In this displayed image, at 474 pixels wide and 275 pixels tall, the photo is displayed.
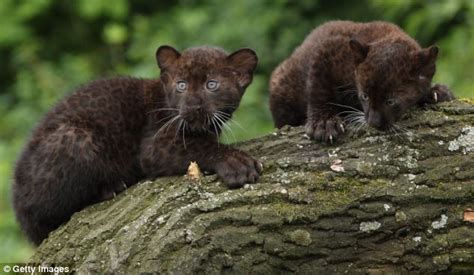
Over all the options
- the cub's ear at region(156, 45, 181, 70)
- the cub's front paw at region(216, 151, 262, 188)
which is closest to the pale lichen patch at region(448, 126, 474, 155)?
the cub's front paw at region(216, 151, 262, 188)

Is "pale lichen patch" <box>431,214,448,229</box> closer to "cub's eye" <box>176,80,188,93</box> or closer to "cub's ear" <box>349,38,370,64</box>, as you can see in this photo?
"cub's ear" <box>349,38,370,64</box>

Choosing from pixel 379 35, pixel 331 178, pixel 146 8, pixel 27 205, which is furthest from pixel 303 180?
pixel 146 8

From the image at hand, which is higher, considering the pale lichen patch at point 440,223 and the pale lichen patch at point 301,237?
the pale lichen patch at point 440,223

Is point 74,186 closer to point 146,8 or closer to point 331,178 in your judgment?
point 331,178

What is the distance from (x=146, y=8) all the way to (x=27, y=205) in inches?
266

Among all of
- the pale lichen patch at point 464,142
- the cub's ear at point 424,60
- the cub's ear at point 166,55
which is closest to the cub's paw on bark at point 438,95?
the cub's ear at point 424,60

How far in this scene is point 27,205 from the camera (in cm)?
547

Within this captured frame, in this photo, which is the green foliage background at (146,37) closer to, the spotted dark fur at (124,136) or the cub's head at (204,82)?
the spotted dark fur at (124,136)

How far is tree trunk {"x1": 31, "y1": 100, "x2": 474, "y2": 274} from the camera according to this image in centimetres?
446

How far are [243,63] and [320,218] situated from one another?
1578mm

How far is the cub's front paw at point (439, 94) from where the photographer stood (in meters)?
5.22

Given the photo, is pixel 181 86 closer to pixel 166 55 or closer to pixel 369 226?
pixel 166 55

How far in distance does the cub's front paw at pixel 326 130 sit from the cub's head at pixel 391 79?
0.58ft

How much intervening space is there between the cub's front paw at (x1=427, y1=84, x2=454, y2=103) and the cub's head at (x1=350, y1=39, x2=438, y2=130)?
2.6 inches
